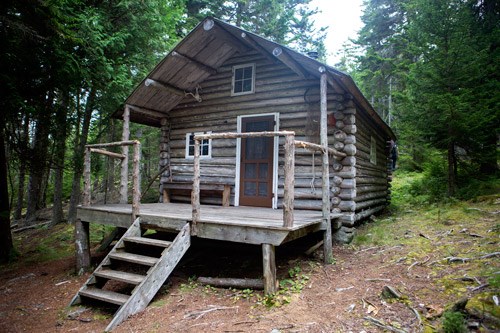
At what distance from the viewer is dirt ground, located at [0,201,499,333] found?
371cm

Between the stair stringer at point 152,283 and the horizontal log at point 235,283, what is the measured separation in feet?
2.41

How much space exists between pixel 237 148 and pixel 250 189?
1266 millimetres

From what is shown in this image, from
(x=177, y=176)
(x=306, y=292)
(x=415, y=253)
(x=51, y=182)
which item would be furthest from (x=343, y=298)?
(x=51, y=182)

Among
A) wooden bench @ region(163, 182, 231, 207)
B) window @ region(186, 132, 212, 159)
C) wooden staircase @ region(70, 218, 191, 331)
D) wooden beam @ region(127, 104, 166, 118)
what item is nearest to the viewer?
wooden staircase @ region(70, 218, 191, 331)

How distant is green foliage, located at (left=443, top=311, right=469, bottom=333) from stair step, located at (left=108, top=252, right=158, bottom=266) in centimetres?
396

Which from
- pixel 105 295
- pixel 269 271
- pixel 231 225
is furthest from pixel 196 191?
pixel 105 295

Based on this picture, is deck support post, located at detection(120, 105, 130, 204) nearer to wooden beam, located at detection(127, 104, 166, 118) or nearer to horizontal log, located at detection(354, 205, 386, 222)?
wooden beam, located at detection(127, 104, 166, 118)

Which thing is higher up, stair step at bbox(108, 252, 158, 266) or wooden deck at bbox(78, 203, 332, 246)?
wooden deck at bbox(78, 203, 332, 246)

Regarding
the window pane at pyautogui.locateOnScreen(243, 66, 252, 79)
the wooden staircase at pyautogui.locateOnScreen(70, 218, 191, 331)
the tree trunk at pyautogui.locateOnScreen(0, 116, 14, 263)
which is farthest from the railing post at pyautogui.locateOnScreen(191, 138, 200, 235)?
the tree trunk at pyautogui.locateOnScreen(0, 116, 14, 263)

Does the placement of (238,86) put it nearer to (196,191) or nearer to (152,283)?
(196,191)

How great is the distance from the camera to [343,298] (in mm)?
4262

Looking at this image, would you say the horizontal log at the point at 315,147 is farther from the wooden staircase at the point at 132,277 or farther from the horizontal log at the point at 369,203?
the wooden staircase at the point at 132,277

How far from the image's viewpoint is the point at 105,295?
15.4 ft

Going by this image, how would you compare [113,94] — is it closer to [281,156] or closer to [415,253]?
[281,156]
